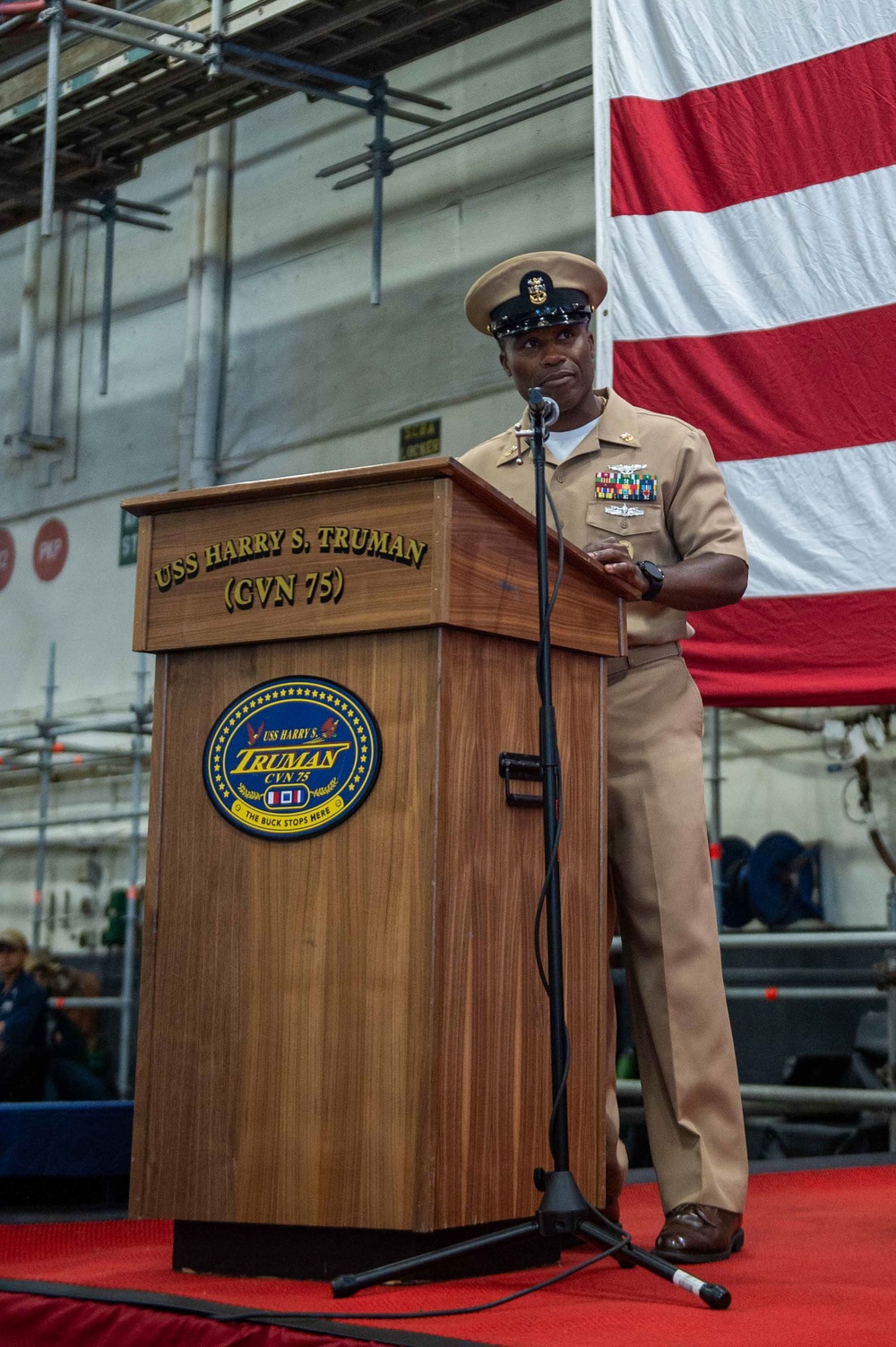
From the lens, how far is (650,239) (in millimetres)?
3684

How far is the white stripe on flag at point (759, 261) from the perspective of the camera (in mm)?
3461

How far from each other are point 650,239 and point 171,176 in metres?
5.39

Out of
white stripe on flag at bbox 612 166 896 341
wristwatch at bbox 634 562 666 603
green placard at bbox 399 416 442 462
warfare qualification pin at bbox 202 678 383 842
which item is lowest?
warfare qualification pin at bbox 202 678 383 842

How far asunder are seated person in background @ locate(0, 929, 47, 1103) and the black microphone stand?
4.29m

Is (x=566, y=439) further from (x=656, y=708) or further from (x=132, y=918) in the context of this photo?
(x=132, y=918)

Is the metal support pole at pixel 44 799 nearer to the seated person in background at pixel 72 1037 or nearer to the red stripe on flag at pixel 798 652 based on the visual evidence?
the seated person in background at pixel 72 1037

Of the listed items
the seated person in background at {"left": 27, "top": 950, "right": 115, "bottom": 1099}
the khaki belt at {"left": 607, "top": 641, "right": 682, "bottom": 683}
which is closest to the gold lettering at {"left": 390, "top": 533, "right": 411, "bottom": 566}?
the khaki belt at {"left": 607, "top": 641, "right": 682, "bottom": 683}

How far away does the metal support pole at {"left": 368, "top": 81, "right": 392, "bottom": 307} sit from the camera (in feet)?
22.6

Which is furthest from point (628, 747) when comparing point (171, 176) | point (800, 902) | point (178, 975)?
point (171, 176)

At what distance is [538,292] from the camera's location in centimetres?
222

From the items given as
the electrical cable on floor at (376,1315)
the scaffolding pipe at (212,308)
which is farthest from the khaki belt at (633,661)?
the scaffolding pipe at (212,308)

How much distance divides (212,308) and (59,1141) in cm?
567

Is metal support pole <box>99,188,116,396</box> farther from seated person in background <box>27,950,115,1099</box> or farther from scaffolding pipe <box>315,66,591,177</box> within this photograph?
seated person in background <box>27,950,115,1099</box>

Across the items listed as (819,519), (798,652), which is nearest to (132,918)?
(798,652)
